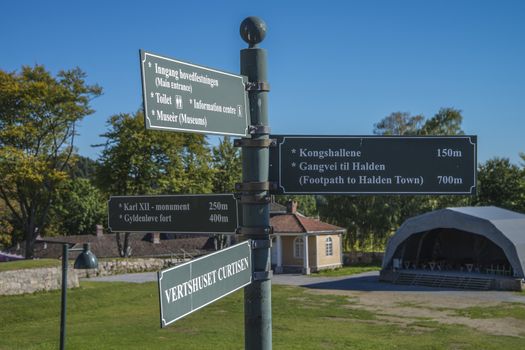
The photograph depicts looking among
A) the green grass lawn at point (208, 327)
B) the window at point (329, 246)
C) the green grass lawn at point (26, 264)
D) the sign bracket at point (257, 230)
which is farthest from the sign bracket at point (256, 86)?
the window at point (329, 246)

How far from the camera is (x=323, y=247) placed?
4403 cm

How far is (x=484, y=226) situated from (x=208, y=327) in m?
19.5

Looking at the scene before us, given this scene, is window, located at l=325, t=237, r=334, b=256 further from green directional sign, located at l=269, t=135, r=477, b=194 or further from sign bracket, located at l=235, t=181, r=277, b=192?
sign bracket, located at l=235, t=181, r=277, b=192

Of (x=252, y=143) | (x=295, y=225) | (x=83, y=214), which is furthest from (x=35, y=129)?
(x=252, y=143)

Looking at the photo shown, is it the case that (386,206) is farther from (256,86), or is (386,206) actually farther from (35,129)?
(256,86)

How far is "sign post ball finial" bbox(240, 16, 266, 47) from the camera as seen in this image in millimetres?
4230

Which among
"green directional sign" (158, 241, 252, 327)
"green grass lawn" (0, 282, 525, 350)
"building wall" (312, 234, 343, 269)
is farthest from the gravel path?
"green directional sign" (158, 241, 252, 327)

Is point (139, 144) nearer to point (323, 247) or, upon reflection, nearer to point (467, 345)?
point (323, 247)

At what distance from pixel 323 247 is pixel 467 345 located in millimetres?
27515

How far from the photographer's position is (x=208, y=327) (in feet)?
61.8

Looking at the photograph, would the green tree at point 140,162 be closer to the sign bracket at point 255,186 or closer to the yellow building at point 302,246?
the yellow building at point 302,246

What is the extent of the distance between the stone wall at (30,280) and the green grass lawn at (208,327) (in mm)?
695

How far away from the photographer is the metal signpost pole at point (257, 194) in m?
4.13

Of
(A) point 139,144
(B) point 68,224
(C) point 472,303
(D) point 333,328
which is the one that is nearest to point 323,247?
(A) point 139,144
